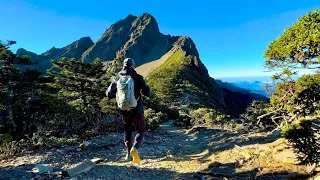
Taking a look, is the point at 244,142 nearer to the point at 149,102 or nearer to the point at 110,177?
the point at 110,177

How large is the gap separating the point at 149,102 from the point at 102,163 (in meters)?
19.6

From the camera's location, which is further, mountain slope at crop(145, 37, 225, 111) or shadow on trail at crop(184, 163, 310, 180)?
mountain slope at crop(145, 37, 225, 111)

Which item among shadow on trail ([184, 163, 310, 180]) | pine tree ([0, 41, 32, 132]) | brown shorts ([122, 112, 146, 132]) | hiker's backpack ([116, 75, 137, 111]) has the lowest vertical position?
shadow on trail ([184, 163, 310, 180])

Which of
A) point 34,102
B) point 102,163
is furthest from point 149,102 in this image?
point 102,163

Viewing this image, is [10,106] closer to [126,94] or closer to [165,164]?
[165,164]

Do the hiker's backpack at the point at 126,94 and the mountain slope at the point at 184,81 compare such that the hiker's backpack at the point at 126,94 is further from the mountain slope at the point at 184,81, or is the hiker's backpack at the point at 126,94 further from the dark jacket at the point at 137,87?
the mountain slope at the point at 184,81

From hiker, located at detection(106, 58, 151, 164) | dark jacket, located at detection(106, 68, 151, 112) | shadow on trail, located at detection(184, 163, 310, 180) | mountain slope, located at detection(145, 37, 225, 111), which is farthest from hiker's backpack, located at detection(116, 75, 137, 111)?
mountain slope, located at detection(145, 37, 225, 111)

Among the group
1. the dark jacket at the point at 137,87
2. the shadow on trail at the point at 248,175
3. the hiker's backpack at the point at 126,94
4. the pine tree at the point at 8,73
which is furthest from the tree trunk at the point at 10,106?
the shadow on trail at the point at 248,175

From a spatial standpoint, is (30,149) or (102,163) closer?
(102,163)

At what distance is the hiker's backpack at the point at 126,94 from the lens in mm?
4820

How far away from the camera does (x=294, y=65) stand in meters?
4.52

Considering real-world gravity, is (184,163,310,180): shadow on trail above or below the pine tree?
below

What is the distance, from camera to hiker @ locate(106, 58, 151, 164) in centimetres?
484

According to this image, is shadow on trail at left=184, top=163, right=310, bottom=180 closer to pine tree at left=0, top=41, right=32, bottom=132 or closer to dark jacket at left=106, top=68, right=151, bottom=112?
dark jacket at left=106, top=68, right=151, bottom=112
